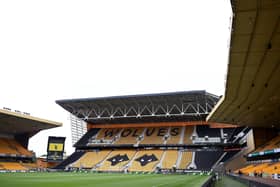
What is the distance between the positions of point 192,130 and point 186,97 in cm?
1204

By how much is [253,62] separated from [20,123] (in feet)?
178

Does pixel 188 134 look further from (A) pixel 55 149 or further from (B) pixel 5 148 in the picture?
(B) pixel 5 148

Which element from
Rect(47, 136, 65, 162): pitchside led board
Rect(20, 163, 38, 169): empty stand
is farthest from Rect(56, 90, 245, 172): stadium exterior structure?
Rect(20, 163, 38, 169): empty stand

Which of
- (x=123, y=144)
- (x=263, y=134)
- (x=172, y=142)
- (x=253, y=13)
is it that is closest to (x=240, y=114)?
(x=263, y=134)

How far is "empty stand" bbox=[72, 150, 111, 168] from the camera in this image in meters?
60.9

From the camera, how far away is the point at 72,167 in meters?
60.4

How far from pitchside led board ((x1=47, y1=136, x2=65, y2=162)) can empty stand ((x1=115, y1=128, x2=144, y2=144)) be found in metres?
11.4

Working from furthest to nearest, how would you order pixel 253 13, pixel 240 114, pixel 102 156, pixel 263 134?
pixel 102 156 < pixel 263 134 < pixel 240 114 < pixel 253 13

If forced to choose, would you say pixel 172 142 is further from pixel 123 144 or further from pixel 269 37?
pixel 269 37

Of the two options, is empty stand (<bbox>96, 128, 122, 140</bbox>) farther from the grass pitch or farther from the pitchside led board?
the grass pitch

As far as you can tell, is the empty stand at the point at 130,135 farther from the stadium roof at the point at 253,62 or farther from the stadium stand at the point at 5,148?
the stadium roof at the point at 253,62

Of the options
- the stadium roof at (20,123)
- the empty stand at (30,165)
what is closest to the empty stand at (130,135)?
the stadium roof at (20,123)

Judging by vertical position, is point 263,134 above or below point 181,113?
below

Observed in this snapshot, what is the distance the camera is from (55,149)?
64.1 meters
